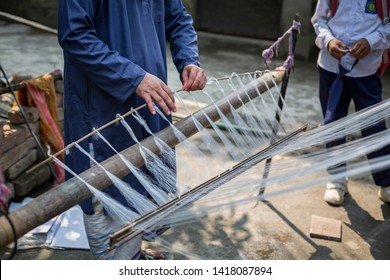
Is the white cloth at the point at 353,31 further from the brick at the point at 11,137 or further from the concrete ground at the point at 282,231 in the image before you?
the brick at the point at 11,137

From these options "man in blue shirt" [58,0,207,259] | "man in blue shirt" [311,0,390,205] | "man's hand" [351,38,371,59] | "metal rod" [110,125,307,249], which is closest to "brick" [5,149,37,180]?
"man in blue shirt" [58,0,207,259]

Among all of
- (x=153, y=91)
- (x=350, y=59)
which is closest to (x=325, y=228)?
(x=350, y=59)

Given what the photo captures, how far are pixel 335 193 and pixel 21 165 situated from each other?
2.28m

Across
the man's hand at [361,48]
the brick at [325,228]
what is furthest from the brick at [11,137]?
the man's hand at [361,48]

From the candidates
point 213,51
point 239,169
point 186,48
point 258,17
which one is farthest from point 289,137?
point 258,17

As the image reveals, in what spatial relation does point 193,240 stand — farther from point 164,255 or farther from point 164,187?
point 164,187

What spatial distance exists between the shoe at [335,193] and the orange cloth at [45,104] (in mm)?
1953

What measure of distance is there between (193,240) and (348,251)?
982 millimetres

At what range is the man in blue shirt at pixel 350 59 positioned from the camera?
3068 millimetres

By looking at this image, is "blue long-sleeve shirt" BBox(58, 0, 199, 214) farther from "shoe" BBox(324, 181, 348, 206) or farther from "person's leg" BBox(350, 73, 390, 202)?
"shoe" BBox(324, 181, 348, 206)

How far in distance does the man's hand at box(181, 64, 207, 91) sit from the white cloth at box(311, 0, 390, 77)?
1416mm

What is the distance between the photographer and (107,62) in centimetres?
179

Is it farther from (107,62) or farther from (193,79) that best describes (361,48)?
(107,62)

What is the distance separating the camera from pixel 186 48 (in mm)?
2252
